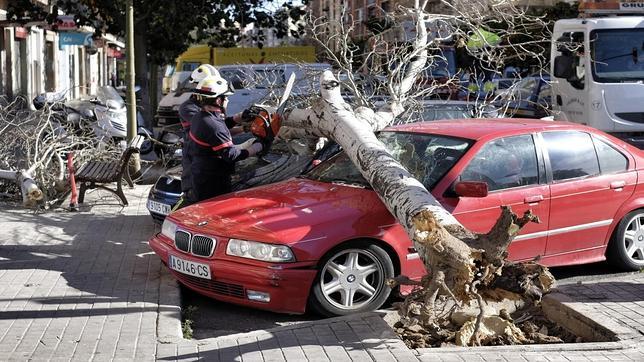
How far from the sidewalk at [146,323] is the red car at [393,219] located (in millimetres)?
398

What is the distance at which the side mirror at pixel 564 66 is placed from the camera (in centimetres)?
1451

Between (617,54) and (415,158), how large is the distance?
782 cm

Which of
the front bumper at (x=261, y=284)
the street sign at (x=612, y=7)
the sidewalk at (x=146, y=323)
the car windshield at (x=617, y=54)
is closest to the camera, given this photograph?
the sidewalk at (x=146, y=323)

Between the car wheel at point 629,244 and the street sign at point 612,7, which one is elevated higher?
the street sign at point 612,7

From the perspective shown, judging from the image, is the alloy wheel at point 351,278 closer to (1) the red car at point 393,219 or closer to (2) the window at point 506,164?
(1) the red car at point 393,219

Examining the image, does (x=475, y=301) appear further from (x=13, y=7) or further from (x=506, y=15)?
(x=13, y=7)

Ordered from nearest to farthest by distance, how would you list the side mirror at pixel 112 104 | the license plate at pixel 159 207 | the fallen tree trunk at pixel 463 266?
the fallen tree trunk at pixel 463 266
the license plate at pixel 159 207
the side mirror at pixel 112 104

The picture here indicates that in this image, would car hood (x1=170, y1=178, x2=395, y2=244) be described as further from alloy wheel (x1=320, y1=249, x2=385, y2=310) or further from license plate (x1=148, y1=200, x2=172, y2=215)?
license plate (x1=148, y1=200, x2=172, y2=215)

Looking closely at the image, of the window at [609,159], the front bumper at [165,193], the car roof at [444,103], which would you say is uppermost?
the car roof at [444,103]

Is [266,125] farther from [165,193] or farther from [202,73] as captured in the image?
[165,193]

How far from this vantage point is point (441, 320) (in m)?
6.16

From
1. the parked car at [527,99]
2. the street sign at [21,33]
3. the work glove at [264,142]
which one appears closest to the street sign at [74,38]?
the street sign at [21,33]

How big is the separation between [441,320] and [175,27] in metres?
14.5

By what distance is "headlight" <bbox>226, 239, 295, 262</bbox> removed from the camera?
6.48 meters
